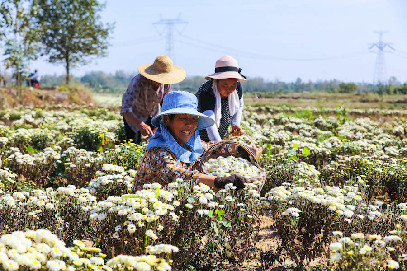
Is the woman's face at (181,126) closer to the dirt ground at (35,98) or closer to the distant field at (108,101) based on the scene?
the dirt ground at (35,98)

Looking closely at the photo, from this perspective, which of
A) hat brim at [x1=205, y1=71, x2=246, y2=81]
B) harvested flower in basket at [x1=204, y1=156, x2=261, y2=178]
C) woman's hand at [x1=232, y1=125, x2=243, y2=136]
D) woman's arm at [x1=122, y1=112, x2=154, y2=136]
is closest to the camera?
harvested flower in basket at [x1=204, y1=156, x2=261, y2=178]

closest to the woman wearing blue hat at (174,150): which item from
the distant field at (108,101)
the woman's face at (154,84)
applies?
the woman's face at (154,84)

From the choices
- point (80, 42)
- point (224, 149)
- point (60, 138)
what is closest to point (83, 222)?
point (224, 149)

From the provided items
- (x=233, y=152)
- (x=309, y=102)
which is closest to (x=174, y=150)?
(x=233, y=152)

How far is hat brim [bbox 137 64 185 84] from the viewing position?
17.4ft

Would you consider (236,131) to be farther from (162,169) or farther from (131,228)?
(131,228)

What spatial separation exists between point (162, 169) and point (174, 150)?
0.19 meters

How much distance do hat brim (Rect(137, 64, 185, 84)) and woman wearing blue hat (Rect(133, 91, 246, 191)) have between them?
1781mm

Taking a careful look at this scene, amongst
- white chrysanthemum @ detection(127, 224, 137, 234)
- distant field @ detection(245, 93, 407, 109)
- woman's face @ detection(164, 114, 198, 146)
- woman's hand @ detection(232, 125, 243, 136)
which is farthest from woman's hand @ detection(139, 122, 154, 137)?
distant field @ detection(245, 93, 407, 109)

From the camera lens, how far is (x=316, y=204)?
10.8 feet

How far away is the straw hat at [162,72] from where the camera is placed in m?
5.33

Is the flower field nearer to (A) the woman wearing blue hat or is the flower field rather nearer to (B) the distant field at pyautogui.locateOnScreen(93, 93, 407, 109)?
(A) the woman wearing blue hat

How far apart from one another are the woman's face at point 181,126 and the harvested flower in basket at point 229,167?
63 centimetres

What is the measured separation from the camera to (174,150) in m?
3.38
